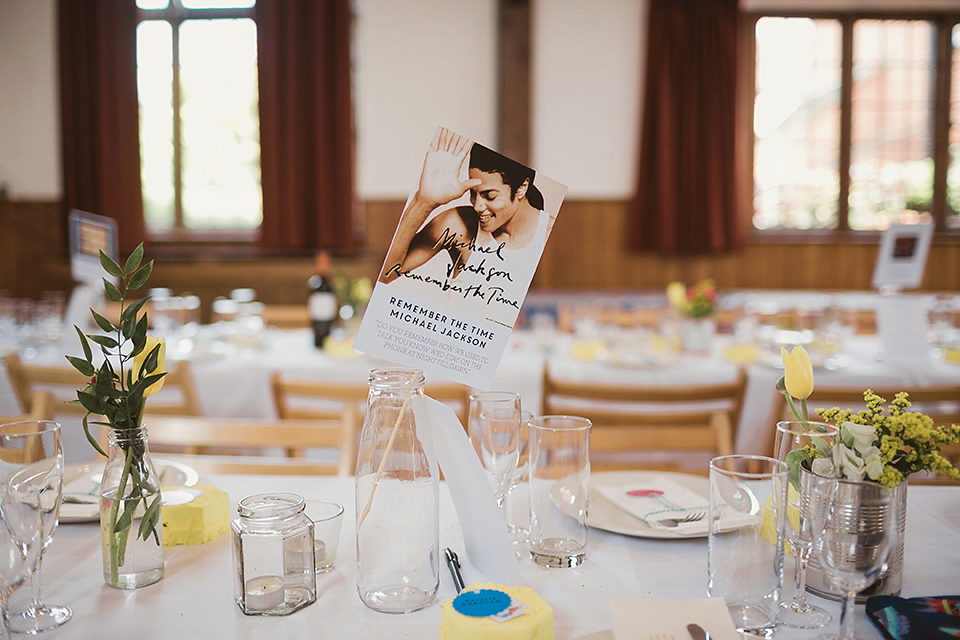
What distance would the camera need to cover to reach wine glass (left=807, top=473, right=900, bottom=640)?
2.51 ft

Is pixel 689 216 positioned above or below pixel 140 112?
below

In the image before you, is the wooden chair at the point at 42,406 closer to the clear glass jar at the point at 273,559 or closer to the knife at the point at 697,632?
the clear glass jar at the point at 273,559

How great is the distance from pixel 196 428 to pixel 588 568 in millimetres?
990

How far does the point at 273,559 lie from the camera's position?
85 cm

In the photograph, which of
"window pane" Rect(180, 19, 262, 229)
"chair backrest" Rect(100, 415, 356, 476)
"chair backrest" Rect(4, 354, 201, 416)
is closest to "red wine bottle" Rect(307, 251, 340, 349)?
"chair backrest" Rect(4, 354, 201, 416)

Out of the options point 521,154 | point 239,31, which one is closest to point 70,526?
point 521,154

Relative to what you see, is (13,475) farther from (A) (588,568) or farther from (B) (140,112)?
(B) (140,112)

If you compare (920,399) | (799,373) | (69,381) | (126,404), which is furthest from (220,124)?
(799,373)

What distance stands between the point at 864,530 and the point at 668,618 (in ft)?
0.72

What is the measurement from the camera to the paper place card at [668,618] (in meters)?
0.75

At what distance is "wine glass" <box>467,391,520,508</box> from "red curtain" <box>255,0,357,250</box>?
5092mm

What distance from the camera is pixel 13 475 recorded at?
84 cm

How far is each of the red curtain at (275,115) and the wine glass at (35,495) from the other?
5.18 metres

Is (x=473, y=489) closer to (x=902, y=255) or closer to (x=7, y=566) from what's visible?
(x=7, y=566)
